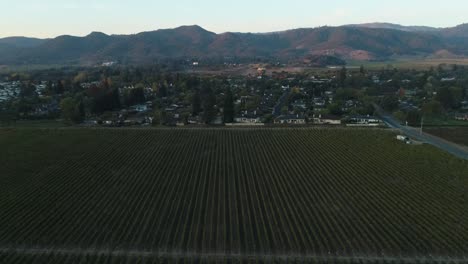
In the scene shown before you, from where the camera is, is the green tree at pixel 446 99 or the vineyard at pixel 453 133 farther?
the green tree at pixel 446 99

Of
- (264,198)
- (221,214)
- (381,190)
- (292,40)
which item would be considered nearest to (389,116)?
(381,190)

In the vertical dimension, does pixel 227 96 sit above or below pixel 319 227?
above

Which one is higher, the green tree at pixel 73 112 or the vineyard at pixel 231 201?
the green tree at pixel 73 112

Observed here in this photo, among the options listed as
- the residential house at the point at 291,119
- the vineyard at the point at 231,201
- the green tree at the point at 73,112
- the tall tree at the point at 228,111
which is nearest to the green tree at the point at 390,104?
the residential house at the point at 291,119

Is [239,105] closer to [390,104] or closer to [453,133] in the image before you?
[390,104]

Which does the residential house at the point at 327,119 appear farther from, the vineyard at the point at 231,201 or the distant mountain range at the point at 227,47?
the distant mountain range at the point at 227,47

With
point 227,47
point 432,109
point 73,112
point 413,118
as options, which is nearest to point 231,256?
point 413,118

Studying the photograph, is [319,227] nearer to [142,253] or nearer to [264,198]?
[264,198]
